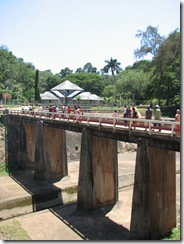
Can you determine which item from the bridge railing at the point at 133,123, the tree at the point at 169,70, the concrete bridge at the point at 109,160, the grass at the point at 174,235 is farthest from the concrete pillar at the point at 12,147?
the tree at the point at 169,70

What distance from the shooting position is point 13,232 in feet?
56.6

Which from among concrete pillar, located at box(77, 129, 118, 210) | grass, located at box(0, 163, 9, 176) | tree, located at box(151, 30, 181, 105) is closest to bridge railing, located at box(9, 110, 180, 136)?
concrete pillar, located at box(77, 129, 118, 210)

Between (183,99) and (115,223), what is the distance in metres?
10.2

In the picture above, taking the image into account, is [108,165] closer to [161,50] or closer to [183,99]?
[183,99]

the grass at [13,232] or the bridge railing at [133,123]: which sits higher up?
the bridge railing at [133,123]

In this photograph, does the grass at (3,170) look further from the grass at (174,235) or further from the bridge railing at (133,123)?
the grass at (174,235)

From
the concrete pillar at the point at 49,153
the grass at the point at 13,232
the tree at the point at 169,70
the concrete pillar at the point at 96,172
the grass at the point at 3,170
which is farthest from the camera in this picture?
the tree at the point at 169,70

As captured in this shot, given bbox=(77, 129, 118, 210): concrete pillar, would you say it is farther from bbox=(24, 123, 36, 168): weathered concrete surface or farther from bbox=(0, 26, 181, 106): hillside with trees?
bbox=(0, 26, 181, 106): hillside with trees

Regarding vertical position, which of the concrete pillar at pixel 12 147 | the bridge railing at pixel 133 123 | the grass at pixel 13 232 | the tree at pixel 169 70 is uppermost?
the tree at pixel 169 70

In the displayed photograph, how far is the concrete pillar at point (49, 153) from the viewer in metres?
28.0

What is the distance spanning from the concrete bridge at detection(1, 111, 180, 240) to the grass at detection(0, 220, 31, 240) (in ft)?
15.8

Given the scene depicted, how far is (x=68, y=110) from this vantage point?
26953 millimetres

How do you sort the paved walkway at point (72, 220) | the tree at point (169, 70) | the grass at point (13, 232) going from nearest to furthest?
1. the grass at point (13, 232)
2. the paved walkway at point (72, 220)
3. the tree at point (169, 70)

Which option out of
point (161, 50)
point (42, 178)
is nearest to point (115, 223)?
point (42, 178)
